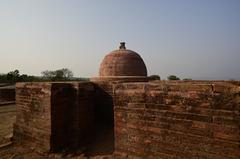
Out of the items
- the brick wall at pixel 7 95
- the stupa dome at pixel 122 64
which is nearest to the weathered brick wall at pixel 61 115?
the stupa dome at pixel 122 64

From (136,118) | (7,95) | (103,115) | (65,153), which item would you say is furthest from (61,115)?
(7,95)

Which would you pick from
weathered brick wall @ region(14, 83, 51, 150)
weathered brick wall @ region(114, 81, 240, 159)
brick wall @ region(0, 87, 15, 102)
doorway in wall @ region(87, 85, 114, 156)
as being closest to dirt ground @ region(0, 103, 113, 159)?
doorway in wall @ region(87, 85, 114, 156)

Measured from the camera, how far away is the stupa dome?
32.3 ft

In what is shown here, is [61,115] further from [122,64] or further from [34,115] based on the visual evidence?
[122,64]

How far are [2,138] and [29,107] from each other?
173cm

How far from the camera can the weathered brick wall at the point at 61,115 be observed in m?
5.39

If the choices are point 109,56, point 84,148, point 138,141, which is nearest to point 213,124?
point 138,141

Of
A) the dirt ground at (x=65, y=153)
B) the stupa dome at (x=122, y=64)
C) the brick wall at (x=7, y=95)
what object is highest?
the stupa dome at (x=122, y=64)

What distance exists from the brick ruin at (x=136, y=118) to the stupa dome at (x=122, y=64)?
357cm

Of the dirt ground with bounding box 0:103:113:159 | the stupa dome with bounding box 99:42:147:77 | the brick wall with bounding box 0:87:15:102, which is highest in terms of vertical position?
the stupa dome with bounding box 99:42:147:77

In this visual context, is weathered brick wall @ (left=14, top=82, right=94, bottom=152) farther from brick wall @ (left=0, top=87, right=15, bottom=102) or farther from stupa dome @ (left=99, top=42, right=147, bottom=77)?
brick wall @ (left=0, top=87, right=15, bottom=102)

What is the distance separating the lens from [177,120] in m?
3.39

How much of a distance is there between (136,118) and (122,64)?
6090 mm

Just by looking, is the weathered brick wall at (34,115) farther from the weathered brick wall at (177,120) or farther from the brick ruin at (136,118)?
the weathered brick wall at (177,120)
